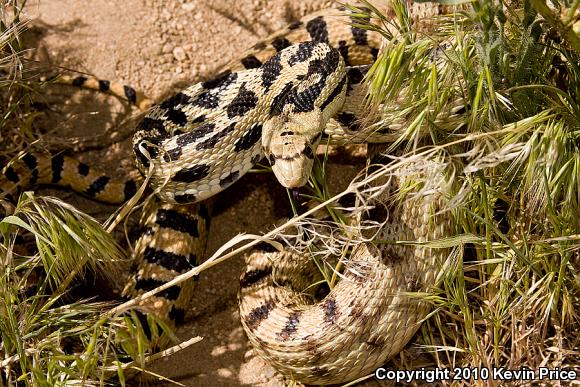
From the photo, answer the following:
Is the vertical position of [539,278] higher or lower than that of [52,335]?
lower

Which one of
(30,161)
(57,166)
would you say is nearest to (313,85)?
(57,166)

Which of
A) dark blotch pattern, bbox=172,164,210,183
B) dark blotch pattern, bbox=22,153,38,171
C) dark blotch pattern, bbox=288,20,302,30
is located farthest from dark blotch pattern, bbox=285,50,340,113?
dark blotch pattern, bbox=22,153,38,171

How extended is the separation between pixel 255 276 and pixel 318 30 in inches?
92.2

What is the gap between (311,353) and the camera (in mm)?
4977

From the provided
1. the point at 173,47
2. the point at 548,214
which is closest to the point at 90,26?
the point at 173,47

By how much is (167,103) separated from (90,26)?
1522 mm

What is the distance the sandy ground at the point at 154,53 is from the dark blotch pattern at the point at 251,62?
0.50 meters

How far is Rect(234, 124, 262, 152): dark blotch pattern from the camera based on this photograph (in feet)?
18.2

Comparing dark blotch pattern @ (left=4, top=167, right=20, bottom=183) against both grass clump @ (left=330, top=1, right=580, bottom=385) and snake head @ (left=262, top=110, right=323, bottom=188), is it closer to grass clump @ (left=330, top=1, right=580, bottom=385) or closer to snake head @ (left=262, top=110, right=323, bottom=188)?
snake head @ (left=262, top=110, right=323, bottom=188)

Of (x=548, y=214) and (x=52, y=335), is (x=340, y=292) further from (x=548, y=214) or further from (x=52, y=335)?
(x=52, y=335)

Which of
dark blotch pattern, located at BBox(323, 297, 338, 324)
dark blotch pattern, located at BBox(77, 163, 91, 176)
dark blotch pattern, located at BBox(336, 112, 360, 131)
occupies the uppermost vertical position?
dark blotch pattern, located at BBox(336, 112, 360, 131)

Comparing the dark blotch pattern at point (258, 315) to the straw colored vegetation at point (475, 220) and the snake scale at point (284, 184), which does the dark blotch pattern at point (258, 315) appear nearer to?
the snake scale at point (284, 184)

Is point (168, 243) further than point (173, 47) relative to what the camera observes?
No

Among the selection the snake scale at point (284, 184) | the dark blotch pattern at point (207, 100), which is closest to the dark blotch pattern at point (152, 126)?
the snake scale at point (284, 184)
